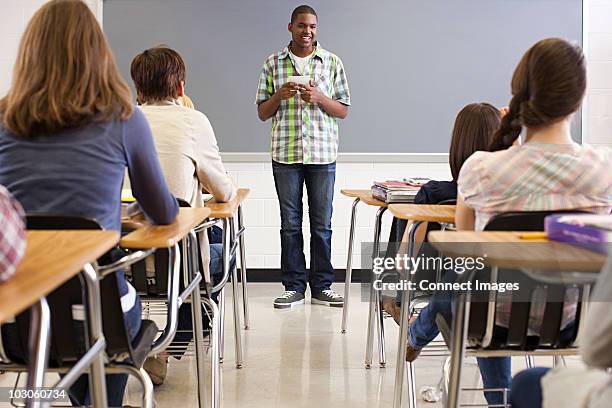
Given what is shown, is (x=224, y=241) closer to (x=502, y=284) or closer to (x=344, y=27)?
(x=502, y=284)

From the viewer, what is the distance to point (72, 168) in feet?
6.40

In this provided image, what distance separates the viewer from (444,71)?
5691 millimetres

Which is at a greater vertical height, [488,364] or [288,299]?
[488,364]

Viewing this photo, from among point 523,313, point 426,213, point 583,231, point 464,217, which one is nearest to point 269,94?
point 426,213

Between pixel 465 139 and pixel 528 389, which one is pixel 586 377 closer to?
pixel 528 389

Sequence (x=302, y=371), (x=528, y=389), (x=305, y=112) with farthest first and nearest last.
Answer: (x=305, y=112) < (x=302, y=371) < (x=528, y=389)

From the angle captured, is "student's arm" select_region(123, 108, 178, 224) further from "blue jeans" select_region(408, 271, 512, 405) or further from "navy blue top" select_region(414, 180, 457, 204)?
"navy blue top" select_region(414, 180, 457, 204)

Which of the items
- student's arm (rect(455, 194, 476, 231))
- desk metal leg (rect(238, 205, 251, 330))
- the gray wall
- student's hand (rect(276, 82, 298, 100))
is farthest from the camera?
the gray wall

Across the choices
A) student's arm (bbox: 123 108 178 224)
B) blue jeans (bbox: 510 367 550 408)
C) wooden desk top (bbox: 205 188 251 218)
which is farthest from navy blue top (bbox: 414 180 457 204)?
blue jeans (bbox: 510 367 550 408)

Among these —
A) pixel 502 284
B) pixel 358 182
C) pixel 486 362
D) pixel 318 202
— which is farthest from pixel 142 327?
pixel 358 182

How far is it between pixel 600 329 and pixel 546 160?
103cm

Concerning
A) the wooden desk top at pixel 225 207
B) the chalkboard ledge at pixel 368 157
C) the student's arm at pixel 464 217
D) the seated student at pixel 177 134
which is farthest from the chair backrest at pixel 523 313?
the chalkboard ledge at pixel 368 157

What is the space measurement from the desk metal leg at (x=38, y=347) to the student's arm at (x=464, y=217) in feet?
4.03

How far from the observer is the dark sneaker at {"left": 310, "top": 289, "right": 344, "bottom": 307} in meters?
5.03
